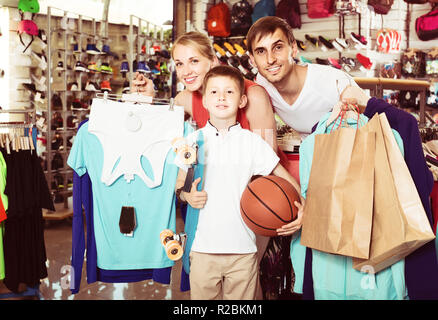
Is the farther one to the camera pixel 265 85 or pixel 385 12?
pixel 385 12

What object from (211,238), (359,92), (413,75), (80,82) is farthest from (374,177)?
(80,82)

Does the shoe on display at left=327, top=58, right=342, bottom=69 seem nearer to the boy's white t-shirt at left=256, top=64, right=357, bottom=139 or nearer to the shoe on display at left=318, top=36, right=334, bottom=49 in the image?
the shoe on display at left=318, top=36, right=334, bottom=49

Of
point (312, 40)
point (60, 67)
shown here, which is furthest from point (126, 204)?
point (312, 40)

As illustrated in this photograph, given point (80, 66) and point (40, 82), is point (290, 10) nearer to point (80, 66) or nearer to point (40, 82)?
point (80, 66)

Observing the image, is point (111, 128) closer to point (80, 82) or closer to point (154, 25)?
point (80, 82)

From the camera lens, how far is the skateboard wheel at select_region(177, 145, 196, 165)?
191cm

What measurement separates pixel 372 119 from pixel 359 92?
25 cm

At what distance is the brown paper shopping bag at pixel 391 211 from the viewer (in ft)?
5.27

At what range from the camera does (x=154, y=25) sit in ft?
26.3

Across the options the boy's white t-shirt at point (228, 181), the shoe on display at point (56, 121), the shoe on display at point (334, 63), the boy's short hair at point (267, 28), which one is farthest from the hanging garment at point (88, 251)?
the shoe on display at point (334, 63)

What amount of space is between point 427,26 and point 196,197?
5501 mm

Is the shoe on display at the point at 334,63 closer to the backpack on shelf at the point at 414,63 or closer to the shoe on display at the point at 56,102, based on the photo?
Result: the backpack on shelf at the point at 414,63

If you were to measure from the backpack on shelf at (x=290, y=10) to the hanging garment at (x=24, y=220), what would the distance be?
4.91 metres

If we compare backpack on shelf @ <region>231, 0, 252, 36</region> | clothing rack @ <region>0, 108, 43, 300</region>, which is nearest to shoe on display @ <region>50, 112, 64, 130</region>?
clothing rack @ <region>0, 108, 43, 300</region>
